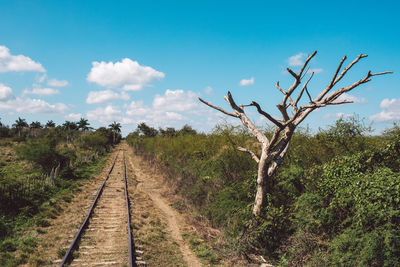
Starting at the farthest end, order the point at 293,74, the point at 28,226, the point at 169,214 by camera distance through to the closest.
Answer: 1. the point at 169,214
2. the point at 28,226
3. the point at 293,74

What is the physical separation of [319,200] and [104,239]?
20.4 feet

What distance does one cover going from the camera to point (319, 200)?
20.4 ft

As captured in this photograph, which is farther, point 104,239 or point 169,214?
point 169,214

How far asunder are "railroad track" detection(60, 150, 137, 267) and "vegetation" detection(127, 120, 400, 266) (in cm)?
301

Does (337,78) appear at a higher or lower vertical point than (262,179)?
higher

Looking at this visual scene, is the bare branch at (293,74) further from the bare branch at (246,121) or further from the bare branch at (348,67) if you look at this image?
the bare branch at (246,121)

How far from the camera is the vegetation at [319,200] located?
4770 millimetres

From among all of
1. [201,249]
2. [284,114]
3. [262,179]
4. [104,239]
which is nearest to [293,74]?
[284,114]

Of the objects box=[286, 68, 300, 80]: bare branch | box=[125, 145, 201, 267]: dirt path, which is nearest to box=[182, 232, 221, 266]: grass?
box=[125, 145, 201, 267]: dirt path

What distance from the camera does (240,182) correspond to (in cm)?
902

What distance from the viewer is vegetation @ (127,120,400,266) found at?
4.77m

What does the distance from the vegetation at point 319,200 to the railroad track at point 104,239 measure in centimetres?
301

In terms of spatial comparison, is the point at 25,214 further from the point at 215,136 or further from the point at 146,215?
the point at 215,136

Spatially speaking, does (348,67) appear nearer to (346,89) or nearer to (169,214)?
(346,89)
